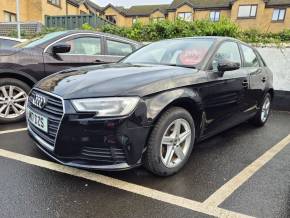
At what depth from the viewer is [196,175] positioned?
122 inches

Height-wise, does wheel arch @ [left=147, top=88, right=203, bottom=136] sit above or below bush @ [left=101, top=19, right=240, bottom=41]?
below

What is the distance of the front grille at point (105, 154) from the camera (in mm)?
2516

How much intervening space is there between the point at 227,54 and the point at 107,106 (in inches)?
88.2

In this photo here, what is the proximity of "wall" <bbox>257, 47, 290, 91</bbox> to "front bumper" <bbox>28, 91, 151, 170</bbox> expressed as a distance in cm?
584

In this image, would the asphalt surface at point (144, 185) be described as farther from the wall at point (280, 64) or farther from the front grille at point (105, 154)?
the wall at point (280, 64)

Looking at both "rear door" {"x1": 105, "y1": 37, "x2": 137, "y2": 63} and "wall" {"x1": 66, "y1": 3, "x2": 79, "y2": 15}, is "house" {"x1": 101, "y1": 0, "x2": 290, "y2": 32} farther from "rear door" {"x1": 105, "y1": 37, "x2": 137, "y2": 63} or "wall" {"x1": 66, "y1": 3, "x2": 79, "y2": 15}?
"rear door" {"x1": 105, "y1": 37, "x2": 137, "y2": 63}

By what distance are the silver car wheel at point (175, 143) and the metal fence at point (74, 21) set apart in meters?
10.8

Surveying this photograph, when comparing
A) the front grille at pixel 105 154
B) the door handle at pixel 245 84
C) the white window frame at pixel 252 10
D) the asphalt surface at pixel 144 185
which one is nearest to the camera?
the asphalt surface at pixel 144 185

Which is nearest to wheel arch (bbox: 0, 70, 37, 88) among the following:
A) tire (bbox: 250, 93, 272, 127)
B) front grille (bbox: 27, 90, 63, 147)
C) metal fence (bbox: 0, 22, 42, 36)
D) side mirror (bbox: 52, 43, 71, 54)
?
side mirror (bbox: 52, 43, 71, 54)

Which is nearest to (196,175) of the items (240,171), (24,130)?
(240,171)

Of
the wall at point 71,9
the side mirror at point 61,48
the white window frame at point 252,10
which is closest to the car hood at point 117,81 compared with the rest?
the side mirror at point 61,48

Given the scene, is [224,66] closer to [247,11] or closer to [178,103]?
[178,103]

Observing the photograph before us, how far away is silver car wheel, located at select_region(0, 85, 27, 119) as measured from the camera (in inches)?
173

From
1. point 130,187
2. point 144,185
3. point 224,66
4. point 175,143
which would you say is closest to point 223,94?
point 224,66
